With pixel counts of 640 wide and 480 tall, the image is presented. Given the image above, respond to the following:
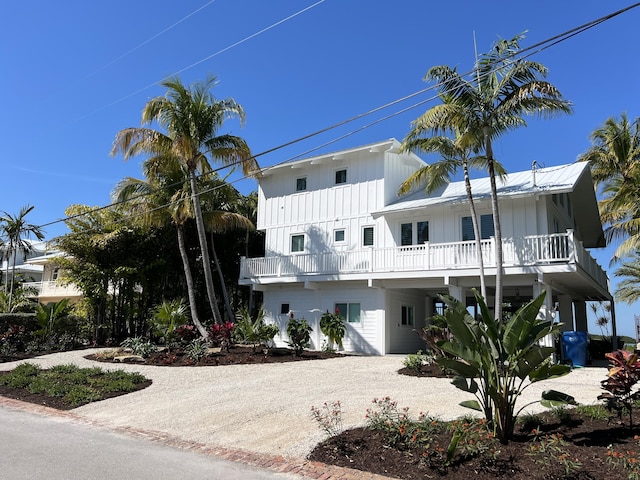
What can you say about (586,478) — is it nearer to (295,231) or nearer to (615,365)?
(615,365)

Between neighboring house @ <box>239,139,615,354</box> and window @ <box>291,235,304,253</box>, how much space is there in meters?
0.05

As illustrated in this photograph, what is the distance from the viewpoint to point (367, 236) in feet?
74.6

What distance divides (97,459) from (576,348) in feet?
49.4

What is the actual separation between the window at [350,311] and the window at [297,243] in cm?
377

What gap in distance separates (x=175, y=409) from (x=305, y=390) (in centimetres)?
289

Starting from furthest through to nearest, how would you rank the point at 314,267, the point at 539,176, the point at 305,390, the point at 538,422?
the point at 314,267
the point at 539,176
the point at 305,390
the point at 538,422

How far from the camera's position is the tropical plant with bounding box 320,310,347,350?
20281 millimetres

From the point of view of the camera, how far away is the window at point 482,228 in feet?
64.0

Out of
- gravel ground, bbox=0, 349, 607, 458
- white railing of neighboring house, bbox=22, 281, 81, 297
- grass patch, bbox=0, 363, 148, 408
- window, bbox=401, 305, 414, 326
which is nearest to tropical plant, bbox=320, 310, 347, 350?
window, bbox=401, 305, 414, 326

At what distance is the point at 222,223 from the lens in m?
24.1

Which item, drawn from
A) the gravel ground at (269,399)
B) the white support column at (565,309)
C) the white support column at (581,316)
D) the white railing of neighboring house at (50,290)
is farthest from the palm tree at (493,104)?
the white railing of neighboring house at (50,290)

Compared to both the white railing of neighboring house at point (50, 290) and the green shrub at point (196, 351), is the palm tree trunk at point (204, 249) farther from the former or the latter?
the white railing of neighboring house at point (50, 290)

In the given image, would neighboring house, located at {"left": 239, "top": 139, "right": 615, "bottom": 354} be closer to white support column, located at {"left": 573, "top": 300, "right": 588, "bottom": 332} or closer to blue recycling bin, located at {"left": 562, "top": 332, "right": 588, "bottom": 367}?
blue recycling bin, located at {"left": 562, "top": 332, "right": 588, "bottom": 367}

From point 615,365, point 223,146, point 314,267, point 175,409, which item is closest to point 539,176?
point 314,267
